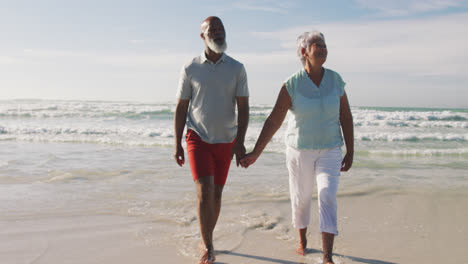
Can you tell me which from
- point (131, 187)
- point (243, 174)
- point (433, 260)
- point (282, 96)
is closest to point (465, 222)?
point (433, 260)

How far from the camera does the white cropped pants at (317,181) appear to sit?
3.06 metres

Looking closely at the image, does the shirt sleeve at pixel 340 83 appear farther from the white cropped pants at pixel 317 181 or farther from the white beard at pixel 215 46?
the white beard at pixel 215 46

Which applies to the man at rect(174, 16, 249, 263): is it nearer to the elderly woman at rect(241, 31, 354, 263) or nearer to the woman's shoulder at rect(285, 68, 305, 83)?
the elderly woman at rect(241, 31, 354, 263)

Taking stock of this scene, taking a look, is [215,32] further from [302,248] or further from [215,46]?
[302,248]

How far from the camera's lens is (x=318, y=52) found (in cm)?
317

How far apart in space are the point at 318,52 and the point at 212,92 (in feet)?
3.09

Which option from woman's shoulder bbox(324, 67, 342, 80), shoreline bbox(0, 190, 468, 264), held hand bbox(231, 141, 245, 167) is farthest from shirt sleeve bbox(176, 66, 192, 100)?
shoreline bbox(0, 190, 468, 264)

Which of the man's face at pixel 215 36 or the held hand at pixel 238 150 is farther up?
the man's face at pixel 215 36

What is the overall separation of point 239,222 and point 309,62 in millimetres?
2111

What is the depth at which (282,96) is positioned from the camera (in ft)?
11.0

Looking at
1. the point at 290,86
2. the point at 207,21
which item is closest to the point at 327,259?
the point at 290,86

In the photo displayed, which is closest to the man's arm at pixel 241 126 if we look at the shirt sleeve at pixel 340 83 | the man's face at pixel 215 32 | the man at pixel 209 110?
the man at pixel 209 110

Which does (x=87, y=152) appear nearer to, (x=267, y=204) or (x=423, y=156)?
(x=267, y=204)

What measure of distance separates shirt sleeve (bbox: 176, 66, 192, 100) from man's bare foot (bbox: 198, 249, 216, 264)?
53.2 inches
